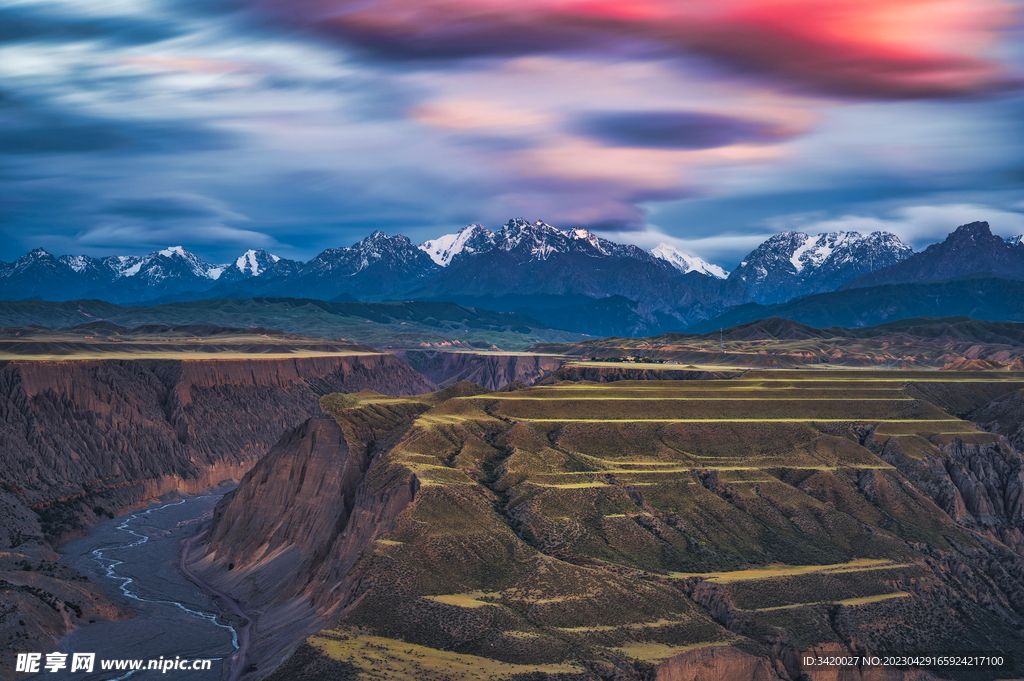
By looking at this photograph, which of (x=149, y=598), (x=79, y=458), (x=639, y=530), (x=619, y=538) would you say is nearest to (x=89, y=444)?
(x=79, y=458)

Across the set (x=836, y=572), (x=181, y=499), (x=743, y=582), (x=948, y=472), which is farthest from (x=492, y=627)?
(x=181, y=499)

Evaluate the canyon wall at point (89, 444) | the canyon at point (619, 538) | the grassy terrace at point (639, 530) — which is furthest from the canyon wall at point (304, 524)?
the canyon wall at point (89, 444)

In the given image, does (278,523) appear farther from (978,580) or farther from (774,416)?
(978,580)

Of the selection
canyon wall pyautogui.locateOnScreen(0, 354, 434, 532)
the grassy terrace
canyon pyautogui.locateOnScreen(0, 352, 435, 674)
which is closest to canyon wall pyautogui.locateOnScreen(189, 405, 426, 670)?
the grassy terrace

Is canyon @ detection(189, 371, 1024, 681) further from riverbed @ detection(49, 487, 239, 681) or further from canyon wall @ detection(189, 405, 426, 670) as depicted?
riverbed @ detection(49, 487, 239, 681)

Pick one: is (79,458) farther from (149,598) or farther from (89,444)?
(149,598)

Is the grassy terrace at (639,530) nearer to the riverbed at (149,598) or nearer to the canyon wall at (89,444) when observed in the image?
the riverbed at (149,598)
